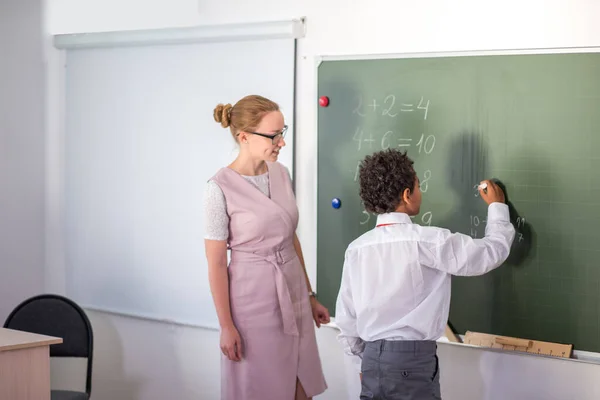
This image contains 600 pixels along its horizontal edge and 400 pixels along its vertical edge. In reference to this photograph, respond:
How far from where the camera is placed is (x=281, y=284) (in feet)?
8.84

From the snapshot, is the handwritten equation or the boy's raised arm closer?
the boy's raised arm

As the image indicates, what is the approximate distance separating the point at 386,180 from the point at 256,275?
2.01ft

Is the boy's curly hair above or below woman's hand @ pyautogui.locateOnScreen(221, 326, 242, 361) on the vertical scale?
above

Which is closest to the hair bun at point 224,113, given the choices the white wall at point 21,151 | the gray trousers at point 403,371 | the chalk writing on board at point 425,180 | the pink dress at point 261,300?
the pink dress at point 261,300

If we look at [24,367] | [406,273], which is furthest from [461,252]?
[24,367]

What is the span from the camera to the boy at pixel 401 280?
2.37 meters

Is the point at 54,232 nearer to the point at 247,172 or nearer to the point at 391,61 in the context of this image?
the point at 247,172

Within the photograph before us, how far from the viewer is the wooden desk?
258cm

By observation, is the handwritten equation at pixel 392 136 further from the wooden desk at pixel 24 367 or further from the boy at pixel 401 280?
the wooden desk at pixel 24 367

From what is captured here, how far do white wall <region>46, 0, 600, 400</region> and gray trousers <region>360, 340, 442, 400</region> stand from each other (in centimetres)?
63

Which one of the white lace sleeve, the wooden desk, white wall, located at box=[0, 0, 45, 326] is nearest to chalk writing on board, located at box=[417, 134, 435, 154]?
the white lace sleeve

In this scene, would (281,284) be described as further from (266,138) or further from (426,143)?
(426,143)

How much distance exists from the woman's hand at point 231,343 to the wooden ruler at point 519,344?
2.91 ft

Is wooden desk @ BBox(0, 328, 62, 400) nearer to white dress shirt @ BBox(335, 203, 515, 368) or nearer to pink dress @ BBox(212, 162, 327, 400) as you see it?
pink dress @ BBox(212, 162, 327, 400)
